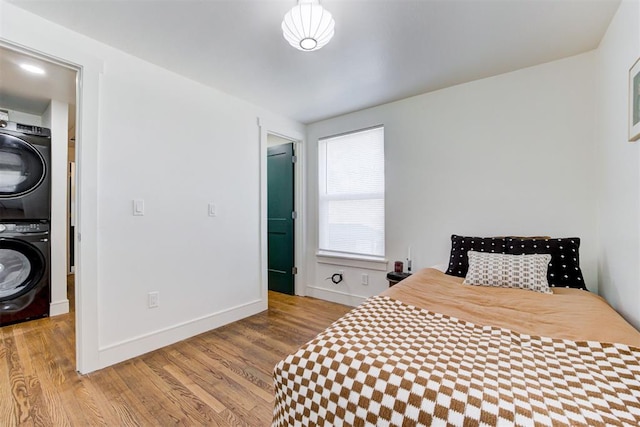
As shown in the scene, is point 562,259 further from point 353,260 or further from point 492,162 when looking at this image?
point 353,260

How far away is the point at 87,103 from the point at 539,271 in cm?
317

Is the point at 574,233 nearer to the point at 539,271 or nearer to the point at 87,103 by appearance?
the point at 539,271

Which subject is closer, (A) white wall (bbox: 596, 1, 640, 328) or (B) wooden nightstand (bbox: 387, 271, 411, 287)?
(A) white wall (bbox: 596, 1, 640, 328)

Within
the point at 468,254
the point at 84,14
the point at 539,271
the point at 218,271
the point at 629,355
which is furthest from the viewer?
the point at 218,271

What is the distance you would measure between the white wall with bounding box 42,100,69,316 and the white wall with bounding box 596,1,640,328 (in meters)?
4.54

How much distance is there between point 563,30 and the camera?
5.83 feet

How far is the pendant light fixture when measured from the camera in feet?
4.51

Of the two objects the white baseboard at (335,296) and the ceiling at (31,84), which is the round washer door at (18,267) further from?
the white baseboard at (335,296)

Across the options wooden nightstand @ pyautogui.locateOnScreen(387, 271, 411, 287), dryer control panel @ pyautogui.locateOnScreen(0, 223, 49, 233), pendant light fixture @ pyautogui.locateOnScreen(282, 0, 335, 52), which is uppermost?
pendant light fixture @ pyautogui.locateOnScreen(282, 0, 335, 52)

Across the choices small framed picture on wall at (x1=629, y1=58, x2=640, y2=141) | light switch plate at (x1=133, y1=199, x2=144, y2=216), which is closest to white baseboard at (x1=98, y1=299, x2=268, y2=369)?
light switch plate at (x1=133, y1=199, x2=144, y2=216)

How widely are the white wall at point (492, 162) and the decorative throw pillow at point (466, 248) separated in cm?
27

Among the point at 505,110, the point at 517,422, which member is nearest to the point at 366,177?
the point at 505,110

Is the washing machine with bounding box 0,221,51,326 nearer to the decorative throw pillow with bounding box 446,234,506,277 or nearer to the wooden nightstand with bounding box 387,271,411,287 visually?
the wooden nightstand with bounding box 387,271,411,287

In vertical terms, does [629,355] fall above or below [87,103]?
below
